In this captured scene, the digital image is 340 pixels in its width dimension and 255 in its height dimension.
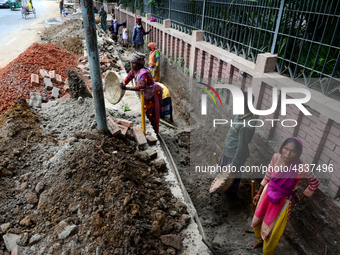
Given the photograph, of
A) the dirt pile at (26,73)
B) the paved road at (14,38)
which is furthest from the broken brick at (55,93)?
the paved road at (14,38)

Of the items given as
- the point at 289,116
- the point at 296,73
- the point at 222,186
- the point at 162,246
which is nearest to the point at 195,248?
the point at 162,246

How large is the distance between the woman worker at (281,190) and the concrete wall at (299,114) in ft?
1.74

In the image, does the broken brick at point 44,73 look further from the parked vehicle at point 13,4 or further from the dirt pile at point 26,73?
the parked vehicle at point 13,4

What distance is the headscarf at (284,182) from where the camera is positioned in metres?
2.64

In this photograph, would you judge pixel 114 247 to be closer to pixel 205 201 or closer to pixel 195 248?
pixel 195 248

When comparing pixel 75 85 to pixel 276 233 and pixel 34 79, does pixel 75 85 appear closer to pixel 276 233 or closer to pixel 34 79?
pixel 34 79

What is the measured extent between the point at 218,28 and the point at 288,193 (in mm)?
4623

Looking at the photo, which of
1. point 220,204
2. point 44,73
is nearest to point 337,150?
point 220,204

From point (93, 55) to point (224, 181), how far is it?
269 cm

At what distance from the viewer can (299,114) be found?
347 centimetres

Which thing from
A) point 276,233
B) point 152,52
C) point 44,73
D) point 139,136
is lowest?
point 276,233

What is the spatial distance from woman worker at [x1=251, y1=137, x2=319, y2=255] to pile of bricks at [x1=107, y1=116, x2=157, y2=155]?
1701mm

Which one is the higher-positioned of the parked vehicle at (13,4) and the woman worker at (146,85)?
the parked vehicle at (13,4)

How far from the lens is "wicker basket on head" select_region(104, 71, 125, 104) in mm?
3973
